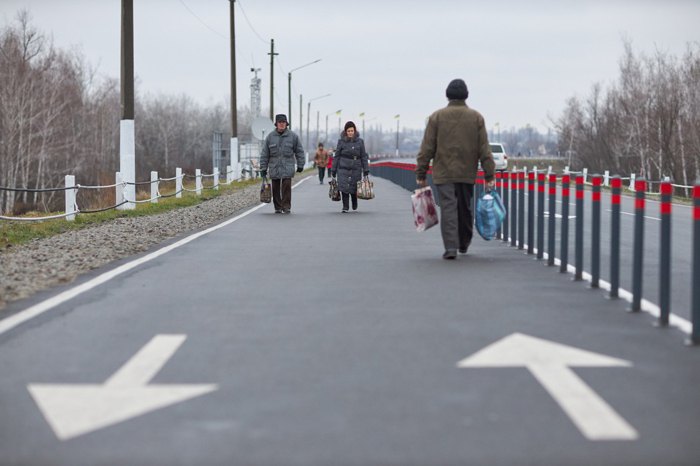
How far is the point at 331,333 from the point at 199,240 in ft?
27.6

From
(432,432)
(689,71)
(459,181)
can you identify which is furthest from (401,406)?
(689,71)

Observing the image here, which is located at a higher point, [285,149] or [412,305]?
[285,149]

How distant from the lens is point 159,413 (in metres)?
5.25

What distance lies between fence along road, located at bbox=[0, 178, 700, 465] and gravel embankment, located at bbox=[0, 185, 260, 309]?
0.88m

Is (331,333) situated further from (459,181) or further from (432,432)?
(459,181)

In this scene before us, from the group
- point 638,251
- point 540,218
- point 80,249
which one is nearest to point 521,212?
point 540,218

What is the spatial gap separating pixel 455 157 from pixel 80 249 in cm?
488

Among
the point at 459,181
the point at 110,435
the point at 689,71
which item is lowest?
the point at 110,435

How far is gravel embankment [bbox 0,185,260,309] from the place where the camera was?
10500mm

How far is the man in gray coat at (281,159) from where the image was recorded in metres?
22.4

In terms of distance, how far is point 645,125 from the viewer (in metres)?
72.8

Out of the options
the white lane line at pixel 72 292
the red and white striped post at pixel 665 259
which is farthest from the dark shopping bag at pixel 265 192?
the red and white striped post at pixel 665 259

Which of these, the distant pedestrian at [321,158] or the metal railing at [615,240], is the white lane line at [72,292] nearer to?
the metal railing at [615,240]

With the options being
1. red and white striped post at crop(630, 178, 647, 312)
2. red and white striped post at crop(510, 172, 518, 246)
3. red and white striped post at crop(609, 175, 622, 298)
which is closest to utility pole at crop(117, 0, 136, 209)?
red and white striped post at crop(510, 172, 518, 246)
